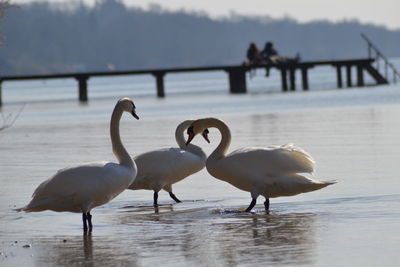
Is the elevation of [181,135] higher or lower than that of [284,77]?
higher

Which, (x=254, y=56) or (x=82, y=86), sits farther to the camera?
(x=254, y=56)

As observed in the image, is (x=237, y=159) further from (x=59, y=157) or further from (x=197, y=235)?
(x=59, y=157)

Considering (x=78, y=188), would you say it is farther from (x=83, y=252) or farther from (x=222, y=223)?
(x=222, y=223)

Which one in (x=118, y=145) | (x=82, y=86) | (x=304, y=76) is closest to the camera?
(x=118, y=145)

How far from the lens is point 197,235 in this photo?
418 inches

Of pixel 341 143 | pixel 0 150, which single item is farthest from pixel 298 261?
pixel 0 150

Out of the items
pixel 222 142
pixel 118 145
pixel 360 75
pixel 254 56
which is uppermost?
pixel 118 145

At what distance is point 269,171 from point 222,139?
1067mm

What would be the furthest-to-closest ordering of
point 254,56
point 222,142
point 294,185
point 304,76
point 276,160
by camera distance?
1. point 304,76
2. point 254,56
3. point 222,142
4. point 276,160
5. point 294,185

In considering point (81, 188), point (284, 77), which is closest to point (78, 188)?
point (81, 188)

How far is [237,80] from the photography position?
205 ft

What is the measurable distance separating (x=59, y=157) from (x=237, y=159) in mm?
7899

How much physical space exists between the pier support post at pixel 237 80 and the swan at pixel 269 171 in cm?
4943

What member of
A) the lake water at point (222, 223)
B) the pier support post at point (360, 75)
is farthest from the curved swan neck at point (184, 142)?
the pier support post at point (360, 75)
